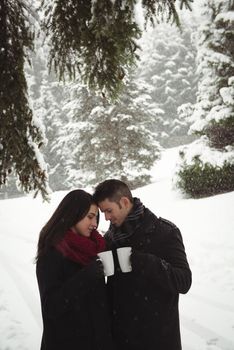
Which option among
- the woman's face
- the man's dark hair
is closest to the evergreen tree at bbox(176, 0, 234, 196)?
the man's dark hair

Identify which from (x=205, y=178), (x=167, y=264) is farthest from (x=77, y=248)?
(x=205, y=178)

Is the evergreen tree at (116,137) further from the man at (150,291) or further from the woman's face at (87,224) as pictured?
the man at (150,291)

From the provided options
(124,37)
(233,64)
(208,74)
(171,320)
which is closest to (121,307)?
(171,320)

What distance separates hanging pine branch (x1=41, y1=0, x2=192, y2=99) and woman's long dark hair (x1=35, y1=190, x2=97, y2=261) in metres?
1.44

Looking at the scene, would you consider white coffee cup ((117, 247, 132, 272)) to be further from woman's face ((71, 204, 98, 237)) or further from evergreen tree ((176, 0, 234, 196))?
evergreen tree ((176, 0, 234, 196))

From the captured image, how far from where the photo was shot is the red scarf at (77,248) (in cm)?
296

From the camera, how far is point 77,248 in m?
3.02

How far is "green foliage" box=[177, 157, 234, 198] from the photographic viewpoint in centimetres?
1254

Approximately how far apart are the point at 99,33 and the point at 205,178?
34.1ft

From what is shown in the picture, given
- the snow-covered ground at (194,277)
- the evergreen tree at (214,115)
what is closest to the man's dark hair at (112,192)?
the snow-covered ground at (194,277)

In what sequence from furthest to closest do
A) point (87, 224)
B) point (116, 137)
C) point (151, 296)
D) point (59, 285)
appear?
point (116, 137), point (87, 224), point (151, 296), point (59, 285)

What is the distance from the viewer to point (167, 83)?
4506 centimetres

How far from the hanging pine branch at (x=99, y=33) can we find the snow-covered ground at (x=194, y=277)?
148 inches

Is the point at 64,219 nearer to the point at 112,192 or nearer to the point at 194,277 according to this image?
the point at 112,192
